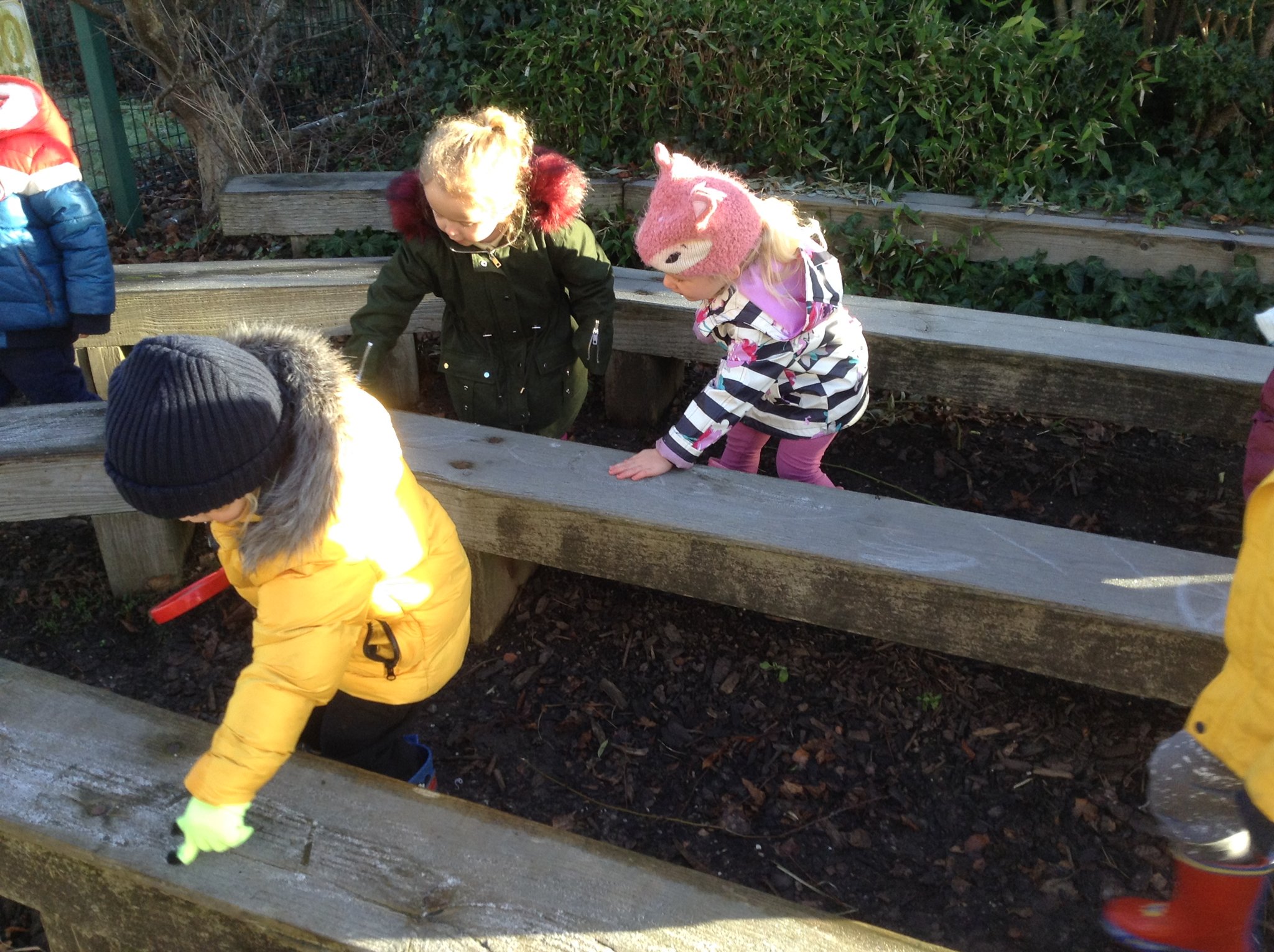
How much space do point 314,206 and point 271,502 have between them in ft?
10.9

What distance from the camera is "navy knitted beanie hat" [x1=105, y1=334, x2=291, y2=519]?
4.95 ft

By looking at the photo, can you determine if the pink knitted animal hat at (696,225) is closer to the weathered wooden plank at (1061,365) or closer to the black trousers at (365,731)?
the weathered wooden plank at (1061,365)

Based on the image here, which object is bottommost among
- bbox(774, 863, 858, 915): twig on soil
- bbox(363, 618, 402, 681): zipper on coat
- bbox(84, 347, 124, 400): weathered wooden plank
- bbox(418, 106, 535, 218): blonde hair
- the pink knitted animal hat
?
bbox(774, 863, 858, 915): twig on soil

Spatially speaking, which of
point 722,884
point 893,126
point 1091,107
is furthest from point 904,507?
point 1091,107

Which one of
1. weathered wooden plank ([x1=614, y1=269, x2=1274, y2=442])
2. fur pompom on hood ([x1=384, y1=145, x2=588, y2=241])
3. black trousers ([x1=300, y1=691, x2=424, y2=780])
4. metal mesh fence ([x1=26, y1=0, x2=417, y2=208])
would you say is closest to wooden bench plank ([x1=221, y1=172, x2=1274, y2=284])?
weathered wooden plank ([x1=614, y1=269, x2=1274, y2=442])

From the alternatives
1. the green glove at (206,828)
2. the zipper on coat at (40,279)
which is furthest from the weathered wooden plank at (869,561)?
the zipper on coat at (40,279)

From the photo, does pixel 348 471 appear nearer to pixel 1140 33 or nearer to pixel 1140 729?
pixel 1140 729

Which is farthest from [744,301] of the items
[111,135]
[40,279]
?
[111,135]

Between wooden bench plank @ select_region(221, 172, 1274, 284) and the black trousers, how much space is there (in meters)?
2.88

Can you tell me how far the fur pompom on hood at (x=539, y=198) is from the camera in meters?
2.87

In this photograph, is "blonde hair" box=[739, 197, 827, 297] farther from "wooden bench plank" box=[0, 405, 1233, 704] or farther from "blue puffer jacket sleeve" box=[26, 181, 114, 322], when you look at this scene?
"blue puffer jacket sleeve" box=[26, 181, 114, 322]

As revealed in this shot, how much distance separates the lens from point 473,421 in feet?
11.2

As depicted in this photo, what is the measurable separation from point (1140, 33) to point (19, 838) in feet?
17.8

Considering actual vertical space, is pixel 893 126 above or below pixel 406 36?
below
